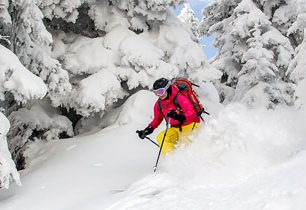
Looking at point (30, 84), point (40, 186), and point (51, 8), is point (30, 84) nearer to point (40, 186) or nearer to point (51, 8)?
point (40, 186)

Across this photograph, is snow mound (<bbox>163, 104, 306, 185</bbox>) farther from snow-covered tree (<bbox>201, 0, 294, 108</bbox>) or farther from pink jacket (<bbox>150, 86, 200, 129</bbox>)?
snow-covered tree (<bbox>201, 0, 294, 108</bbox>)

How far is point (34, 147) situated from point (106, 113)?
2307 millimetres

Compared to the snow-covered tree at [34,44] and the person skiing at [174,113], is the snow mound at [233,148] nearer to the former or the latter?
the person skiing at [174,113]

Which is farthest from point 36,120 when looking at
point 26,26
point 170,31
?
point 170,31

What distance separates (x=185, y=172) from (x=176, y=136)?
0.99 metres

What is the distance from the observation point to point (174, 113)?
27.6 ft

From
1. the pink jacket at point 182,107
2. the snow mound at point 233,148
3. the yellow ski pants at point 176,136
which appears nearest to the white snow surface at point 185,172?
the snow mound at point 233,148

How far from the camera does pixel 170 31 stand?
13781mm

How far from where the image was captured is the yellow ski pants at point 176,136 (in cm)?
865

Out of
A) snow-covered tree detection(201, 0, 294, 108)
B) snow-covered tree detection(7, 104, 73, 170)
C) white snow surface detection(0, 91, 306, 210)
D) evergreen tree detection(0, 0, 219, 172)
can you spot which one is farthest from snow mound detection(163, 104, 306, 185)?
snow-covered tree detection(201, 0, 294, 108)

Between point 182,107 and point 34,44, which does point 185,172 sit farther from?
point 34,44

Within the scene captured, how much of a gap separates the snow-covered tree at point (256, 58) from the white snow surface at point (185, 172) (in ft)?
19.6

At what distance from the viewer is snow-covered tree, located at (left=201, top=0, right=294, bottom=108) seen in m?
16.0

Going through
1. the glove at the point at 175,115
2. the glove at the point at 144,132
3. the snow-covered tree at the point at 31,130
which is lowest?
the snow-covered tree at the point at 31,130
